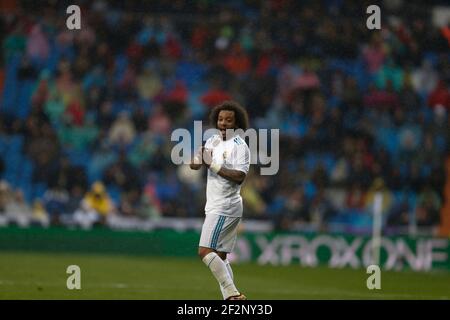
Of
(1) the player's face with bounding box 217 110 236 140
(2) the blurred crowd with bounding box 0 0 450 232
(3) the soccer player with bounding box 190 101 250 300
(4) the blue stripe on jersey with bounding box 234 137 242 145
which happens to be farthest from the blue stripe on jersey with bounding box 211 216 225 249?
(2) the blurred crowd with bounding box 0 0 450 232

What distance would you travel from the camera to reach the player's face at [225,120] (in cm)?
1222

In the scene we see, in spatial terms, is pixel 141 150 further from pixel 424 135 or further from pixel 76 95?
pixel 424 135

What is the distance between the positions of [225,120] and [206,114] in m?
15.0

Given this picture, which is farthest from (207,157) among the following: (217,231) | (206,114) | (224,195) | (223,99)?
(223,99)

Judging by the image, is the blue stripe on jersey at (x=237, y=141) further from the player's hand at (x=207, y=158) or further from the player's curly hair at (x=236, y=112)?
the player's hand at (x=207, y=158)

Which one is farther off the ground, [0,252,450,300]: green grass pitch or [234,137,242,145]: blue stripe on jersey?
[234,137,242,145]: blue stripe on jersey

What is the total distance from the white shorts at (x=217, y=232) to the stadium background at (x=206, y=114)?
426 inches

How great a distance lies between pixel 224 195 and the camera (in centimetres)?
1224

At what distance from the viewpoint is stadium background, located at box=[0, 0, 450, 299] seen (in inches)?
960

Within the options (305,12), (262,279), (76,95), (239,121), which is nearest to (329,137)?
(305,12)

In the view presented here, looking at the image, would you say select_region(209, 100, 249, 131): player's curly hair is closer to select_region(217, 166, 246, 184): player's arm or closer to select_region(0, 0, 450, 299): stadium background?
select_region(217, 166, 246, 184): player's arm

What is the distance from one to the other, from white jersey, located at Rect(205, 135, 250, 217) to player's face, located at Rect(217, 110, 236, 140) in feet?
0.51

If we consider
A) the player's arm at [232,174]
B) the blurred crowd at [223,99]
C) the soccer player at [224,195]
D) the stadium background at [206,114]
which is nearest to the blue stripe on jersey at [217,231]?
the soccer player at [224,195]

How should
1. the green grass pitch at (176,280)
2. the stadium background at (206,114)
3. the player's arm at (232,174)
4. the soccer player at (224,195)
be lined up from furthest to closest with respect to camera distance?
1. the stadium background at (206,114)
2. the green grass pitch at (176,280)
3. the soccer player at (224,195)
4. the player's arm at (232,174)
